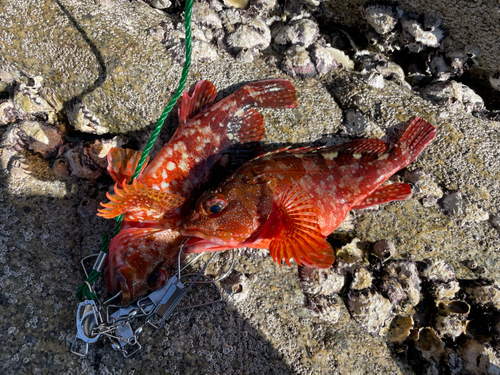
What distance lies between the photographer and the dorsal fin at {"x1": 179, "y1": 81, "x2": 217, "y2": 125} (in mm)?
3166

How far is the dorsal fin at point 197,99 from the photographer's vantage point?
10.4 feet

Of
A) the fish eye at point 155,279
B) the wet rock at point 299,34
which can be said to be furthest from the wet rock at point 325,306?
the wet rock at point 299,34

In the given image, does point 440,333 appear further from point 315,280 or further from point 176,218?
point 176,218

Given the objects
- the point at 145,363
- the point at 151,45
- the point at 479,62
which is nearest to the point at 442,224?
the point at 479,62

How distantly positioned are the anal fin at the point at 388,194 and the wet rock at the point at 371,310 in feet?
2.88

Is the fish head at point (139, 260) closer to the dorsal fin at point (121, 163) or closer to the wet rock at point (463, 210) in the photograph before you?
the dorsal fin at point (121, 163)

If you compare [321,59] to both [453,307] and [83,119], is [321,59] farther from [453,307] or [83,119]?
[453,307]

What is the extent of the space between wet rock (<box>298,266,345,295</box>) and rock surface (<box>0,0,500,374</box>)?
0.34 ft

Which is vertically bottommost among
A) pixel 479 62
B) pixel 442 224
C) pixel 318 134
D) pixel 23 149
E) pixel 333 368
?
pixel 333 368

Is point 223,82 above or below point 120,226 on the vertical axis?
above

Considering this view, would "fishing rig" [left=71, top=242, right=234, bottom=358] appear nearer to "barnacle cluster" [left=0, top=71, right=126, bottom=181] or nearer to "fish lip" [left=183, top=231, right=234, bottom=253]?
"fish lip" [left=183, top=231, right=234, bottom=253]

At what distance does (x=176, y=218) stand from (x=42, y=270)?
1.34m

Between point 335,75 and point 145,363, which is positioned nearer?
point 145,363

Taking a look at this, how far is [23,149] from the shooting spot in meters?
3.42
